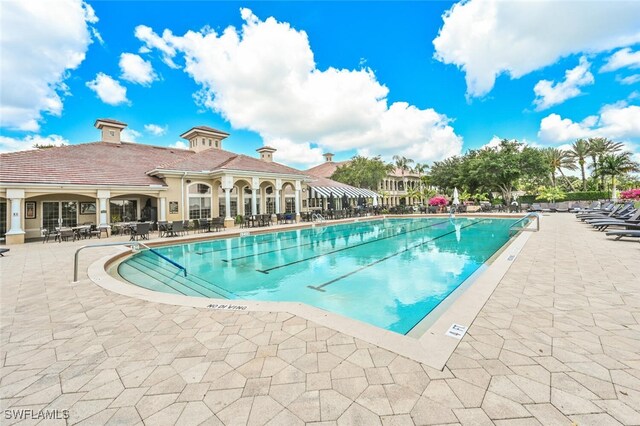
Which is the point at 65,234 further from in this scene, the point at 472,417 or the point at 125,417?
the point at 472,417

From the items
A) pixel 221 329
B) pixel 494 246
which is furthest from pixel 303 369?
pixel 494 246

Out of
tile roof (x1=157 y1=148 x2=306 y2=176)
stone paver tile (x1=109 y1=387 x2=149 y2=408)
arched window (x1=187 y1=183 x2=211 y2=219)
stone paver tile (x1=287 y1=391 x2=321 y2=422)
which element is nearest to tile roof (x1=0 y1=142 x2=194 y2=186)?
tile roof (x1=157 y1=148 x2=306 y2=176)

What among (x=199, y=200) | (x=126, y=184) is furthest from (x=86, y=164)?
(x=199, y=200)

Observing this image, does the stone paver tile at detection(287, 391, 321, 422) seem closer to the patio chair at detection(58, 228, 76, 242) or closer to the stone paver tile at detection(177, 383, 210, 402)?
the stone paver tile at detection(177, 383, 210, 402)

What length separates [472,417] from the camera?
6.31 feet

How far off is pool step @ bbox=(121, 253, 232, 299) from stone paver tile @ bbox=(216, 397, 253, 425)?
4.56 meters

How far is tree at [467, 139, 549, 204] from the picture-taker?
35.9 metres

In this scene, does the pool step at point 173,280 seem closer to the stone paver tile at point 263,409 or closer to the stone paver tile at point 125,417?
the stone paver tile at point 125,417

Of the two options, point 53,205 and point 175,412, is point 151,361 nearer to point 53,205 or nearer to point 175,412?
point 175,412

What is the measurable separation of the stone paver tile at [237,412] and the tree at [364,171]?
3621cm

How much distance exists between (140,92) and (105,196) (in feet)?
44.7

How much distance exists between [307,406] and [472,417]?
4.13ft

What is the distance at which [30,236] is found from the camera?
15188 millimetres

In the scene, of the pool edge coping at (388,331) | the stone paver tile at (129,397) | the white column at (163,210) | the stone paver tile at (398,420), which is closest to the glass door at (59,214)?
the white column at (163,210)
